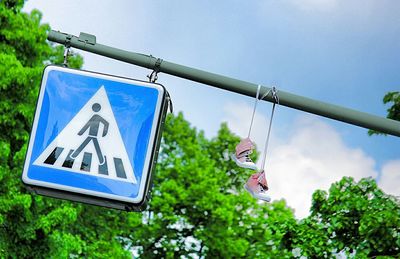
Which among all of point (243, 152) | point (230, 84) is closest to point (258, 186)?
point (243, 152)

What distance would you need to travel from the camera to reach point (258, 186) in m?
5.60

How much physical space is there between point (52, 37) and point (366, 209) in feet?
32.4

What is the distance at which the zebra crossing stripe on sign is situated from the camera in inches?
188

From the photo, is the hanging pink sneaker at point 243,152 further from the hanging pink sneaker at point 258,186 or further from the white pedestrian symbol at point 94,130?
the white pedestrian symbol at point 94,130

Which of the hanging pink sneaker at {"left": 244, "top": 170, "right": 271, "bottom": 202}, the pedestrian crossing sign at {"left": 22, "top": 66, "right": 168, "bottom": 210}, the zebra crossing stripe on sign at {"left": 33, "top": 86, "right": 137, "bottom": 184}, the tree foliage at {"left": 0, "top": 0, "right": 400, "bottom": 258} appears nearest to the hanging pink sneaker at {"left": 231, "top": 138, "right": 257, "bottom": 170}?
the hanging pink sneaker at {"left": 244, "top": 170, "right": 271, "bottom": 202}

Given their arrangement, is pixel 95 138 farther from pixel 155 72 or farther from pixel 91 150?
pixel 155 72

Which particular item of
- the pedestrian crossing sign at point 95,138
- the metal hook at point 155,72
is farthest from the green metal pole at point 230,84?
the pedestrian crossing sign at point 95,138

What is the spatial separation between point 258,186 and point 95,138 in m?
1.36

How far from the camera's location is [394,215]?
13.4 metres

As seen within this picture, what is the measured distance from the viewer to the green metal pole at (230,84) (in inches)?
221

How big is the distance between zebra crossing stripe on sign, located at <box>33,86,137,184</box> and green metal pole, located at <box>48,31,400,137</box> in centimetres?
96

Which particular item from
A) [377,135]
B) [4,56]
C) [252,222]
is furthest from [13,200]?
[252,222]

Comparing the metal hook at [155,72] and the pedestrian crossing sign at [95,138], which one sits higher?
the metal hook at [155,72]

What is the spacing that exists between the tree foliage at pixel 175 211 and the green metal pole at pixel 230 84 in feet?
26.7
